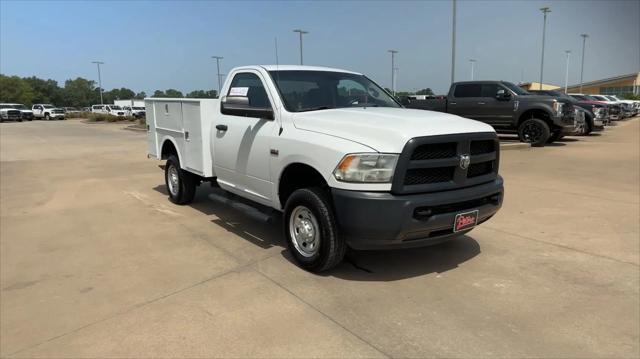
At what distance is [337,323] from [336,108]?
234 centimetres

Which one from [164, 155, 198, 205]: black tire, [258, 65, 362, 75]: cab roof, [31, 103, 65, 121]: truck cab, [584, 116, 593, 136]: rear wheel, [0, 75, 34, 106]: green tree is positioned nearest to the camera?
[258, 65, 362, 75]: cab roof

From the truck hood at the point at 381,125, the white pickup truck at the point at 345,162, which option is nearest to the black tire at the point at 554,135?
the white pickup truck at the point at 345,162

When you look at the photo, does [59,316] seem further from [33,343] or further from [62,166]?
[62,166]

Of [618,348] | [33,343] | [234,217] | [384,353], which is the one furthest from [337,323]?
[234,217]

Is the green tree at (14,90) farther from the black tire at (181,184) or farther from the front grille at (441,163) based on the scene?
the front grille at (441,163)

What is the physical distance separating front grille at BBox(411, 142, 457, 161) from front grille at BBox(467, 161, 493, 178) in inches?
13.3

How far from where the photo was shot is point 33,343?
10.9 feet

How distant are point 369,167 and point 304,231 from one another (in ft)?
3.36

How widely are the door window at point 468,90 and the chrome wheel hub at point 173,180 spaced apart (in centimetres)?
1131

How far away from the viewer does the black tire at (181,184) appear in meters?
7.01

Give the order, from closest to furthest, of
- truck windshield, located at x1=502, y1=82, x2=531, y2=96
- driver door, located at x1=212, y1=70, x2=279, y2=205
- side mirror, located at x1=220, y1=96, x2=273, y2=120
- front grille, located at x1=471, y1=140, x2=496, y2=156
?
front grille, located at x1=471, y1=140, x2=496, y2=156 < side mirror, located at x1=220, y1=96, x2=273, y2=120 < driver door, located at x1=212, y1=70, x2=279, y2=205 < truck windshield, located at x1=502, y1=82, x2=531, y2=96

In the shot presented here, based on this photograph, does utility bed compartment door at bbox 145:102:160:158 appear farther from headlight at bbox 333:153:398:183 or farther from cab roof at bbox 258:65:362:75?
headlight at bbox 333:153:398:183

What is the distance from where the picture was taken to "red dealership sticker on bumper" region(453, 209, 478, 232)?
402cm

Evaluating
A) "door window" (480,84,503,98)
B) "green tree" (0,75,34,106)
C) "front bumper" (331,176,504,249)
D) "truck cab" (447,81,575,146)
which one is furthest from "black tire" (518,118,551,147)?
"green tree" (0,75,34,106)
